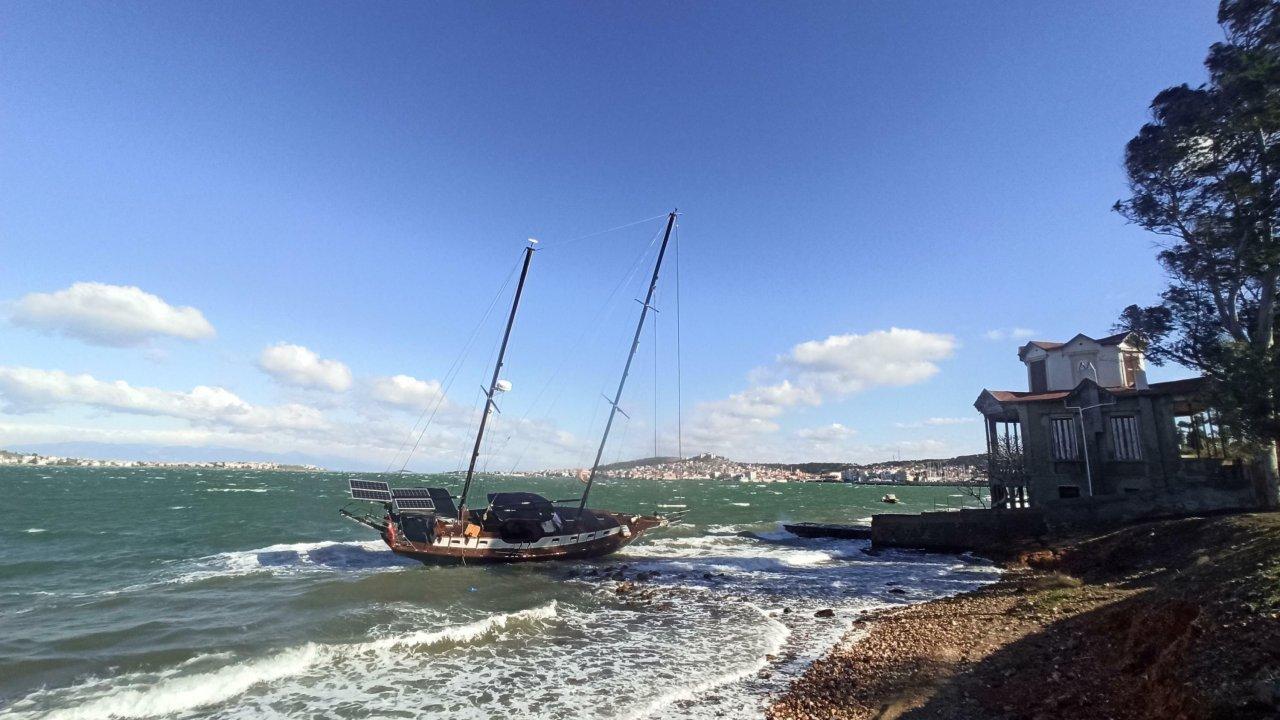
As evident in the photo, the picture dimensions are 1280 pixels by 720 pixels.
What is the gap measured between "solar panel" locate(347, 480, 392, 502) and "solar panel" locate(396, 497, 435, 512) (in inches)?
25.9

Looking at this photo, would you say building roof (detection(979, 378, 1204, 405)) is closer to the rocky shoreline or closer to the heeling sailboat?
→ the rocky shoreline

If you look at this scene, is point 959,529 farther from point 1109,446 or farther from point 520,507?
point 520,507

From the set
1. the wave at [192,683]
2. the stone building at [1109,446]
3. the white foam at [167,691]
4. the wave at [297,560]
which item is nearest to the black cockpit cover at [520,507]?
the wave at [297,560]

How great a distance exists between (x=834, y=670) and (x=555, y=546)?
2257 centimetres

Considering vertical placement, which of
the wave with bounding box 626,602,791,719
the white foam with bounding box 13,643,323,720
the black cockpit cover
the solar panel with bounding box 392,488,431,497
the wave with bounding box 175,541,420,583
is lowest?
the wave with bounding box 175,541,420,583

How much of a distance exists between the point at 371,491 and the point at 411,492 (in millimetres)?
2611

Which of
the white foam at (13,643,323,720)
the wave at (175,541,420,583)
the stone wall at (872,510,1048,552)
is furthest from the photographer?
the stone wall at (872,510,1048,552)

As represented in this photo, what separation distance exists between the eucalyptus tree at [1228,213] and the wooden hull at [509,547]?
28.6 m

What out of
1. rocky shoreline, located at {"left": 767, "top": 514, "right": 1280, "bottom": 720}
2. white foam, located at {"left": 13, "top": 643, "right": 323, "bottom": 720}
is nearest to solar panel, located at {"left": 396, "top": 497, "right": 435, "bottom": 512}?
white foam, located at {"left": 13, "top": 643, "right": 323, "bottom": 720}

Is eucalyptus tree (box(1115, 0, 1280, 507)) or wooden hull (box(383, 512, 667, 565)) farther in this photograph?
wooden hull (box(383, 512, 667, 565))

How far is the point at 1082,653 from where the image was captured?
37.5 feet

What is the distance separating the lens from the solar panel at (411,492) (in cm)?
3416

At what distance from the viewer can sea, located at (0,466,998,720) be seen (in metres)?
13.1

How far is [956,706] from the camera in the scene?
10414 mm
